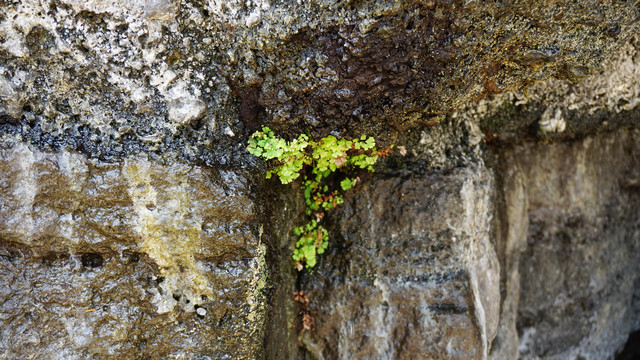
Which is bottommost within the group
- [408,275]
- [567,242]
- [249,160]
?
[408,275]

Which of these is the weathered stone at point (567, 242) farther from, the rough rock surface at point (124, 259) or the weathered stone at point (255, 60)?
the rough rock surface at point (124, 259)

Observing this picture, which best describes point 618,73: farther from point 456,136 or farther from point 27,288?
point 27,288

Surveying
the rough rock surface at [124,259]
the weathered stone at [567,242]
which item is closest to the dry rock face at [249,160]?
the rough rock surface at [124,259]

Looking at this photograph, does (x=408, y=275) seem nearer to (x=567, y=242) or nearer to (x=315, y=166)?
(x=315, y=166)

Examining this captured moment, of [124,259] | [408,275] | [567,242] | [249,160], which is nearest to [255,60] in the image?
[249,160]

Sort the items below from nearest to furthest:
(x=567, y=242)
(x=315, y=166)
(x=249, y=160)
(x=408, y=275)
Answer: (x=249, y=160), (x=315, y=166), (x=408, y=275), (x=567, y=242)

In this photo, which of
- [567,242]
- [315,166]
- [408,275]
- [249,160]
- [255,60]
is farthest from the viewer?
[567,242]

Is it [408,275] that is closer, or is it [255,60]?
[255,60]
